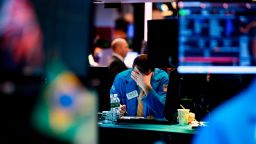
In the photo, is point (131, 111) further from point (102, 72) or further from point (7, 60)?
point (7, 60)

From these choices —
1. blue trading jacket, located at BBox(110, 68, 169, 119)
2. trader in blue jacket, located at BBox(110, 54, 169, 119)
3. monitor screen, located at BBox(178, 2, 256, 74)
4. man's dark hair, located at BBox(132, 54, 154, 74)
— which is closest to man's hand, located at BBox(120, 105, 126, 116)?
trader in blue jacket, located at BBox(110, 54, 169, 119)

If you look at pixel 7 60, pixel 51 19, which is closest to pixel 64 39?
pixel 51 19

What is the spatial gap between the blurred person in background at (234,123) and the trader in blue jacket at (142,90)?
2.01 meters

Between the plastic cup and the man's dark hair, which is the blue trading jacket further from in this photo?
the plastic cup

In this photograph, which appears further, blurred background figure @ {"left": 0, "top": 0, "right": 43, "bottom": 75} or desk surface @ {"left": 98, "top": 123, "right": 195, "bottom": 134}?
desk surface @ {"left": 98, "top": 123, "right": 195, "bottom": 134}

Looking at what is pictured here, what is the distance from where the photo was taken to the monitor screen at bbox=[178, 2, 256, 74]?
2768 mm

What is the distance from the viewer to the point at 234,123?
2318 millimetres

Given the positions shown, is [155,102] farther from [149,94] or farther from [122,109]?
[122,109]

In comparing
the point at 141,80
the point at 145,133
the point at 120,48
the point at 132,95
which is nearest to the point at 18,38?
the point at 145,133

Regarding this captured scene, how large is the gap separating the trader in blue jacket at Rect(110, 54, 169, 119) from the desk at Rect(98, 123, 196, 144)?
1.74 feet

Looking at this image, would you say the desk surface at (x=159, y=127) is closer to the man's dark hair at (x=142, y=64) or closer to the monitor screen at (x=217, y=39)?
the man's dark hair at (x=142, y=64)

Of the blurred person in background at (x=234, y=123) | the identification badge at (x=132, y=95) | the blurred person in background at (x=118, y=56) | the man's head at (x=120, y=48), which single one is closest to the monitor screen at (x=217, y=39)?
the blurred person in background at (x=234, y=123)

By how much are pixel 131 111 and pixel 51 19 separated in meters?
2.26

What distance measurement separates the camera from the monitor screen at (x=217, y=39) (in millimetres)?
2768
